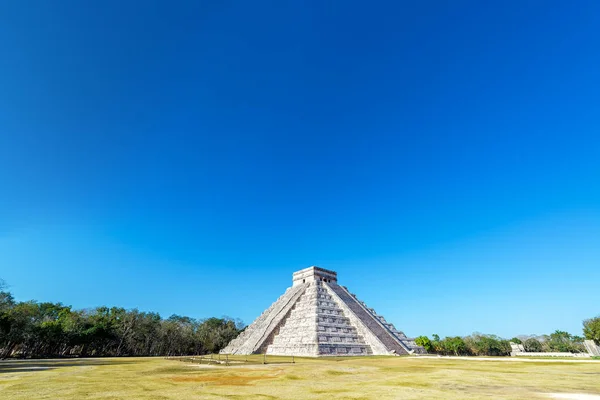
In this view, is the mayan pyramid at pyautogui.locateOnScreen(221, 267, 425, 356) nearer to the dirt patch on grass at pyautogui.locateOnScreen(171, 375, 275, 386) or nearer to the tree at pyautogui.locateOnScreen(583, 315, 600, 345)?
the dirt patch on grass at pyautogui.locateOnScreen(171, 375, 275, 386)

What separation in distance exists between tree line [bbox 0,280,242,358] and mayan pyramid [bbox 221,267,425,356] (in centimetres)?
1402

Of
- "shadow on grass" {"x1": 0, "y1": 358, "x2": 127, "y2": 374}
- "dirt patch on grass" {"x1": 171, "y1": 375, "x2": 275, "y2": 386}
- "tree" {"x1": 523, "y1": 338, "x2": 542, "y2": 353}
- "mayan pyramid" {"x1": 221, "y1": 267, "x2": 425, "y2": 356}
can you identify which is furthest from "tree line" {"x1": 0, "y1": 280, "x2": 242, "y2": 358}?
"tree" {"x1": 523, "y1": 338, "x2": 542, "y2": 353}

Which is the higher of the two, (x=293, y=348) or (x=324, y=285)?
(x=324, y=285)

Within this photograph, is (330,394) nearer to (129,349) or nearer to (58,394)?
(58,394)

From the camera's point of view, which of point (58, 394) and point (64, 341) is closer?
point (58, 394)

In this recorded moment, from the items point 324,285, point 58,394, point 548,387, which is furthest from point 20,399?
point 324,285

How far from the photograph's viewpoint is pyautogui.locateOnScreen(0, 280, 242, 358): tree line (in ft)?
99.0

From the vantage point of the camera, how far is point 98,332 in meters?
35.9

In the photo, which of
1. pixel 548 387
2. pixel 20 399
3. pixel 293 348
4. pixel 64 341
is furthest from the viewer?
pixel 64 341

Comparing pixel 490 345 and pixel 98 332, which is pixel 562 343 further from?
pixel 98 332

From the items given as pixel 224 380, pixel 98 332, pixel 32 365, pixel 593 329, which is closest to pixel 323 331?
pixel 224 380

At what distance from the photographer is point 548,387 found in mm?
8586

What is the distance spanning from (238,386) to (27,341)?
35.5m

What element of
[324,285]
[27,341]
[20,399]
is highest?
[324,285]
